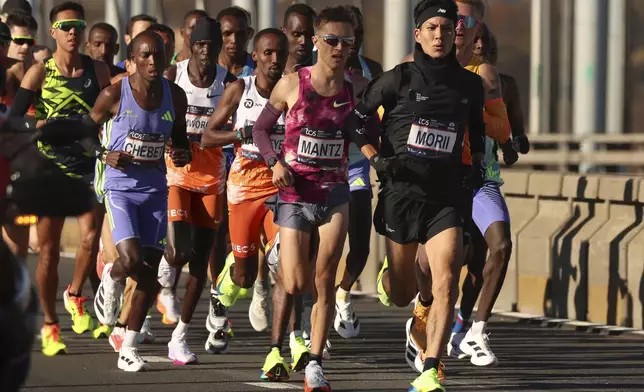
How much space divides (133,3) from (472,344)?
21.1 metres

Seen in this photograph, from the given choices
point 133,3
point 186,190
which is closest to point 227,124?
point 186,190

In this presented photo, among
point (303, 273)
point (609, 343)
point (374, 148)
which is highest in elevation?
point (374, 148)

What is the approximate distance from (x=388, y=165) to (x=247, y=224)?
A: 7.79 ft

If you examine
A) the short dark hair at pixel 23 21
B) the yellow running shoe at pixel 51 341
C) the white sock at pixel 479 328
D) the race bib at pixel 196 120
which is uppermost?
the short dark hair at pixel 23 21

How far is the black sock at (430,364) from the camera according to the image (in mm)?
9711

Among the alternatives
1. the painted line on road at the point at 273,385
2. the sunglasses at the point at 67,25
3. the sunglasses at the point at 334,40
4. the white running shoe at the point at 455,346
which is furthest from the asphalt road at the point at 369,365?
the sunglasses at the point at 67,25

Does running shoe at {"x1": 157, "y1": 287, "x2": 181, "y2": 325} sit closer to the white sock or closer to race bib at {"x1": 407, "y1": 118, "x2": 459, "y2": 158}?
the white sock

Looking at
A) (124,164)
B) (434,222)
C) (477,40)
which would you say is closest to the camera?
(434,222)

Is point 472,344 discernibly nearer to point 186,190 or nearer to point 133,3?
point 186,190

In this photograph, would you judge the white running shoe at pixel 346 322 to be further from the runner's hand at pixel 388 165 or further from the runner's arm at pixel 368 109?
the runner's hand at pixel 388 165

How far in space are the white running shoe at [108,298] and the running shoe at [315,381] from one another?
2620 millimetres

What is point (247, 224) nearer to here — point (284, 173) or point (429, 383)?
point (284, 173)

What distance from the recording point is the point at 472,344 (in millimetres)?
11562

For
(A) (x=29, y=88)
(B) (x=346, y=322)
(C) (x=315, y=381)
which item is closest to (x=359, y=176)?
(B) (x=346, y=322)
